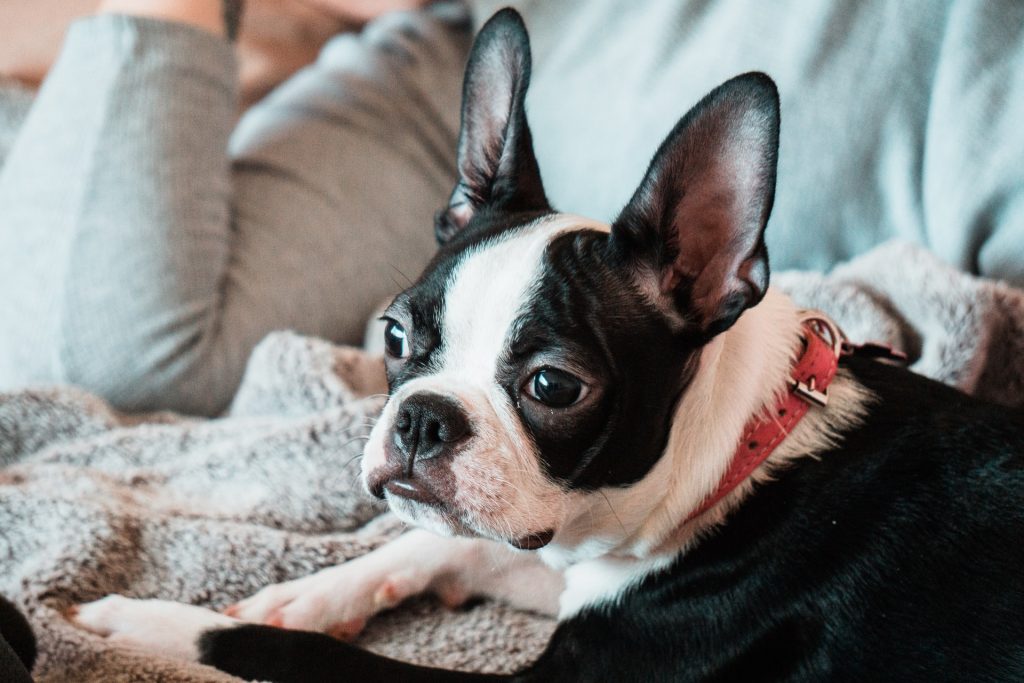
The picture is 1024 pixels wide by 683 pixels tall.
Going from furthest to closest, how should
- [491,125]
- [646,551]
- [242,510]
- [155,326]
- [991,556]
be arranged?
[155,326], [242,510], [491,125], [646,551], [991,556]

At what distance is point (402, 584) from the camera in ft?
5.01

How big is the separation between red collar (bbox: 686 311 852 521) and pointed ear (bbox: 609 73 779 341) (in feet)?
0.49

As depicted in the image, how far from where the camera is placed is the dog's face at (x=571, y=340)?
46.3 inches

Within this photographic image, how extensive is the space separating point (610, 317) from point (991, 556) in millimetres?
553

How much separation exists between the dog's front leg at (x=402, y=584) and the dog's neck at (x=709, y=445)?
25 cm

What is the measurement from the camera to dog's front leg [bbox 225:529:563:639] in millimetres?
1474

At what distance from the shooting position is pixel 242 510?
5.51ft

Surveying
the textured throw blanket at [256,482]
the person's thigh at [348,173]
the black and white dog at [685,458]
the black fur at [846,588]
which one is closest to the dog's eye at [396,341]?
the black and white dog at [685,458]

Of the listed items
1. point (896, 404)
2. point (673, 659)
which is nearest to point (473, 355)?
point (673, 659)

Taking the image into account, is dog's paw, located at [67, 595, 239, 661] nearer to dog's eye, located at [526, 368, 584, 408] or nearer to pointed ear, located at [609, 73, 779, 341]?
dog's eye, located at [526, 368, 584, 408]

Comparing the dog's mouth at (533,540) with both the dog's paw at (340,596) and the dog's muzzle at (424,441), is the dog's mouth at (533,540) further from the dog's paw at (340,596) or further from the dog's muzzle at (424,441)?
the dog's paw at (340,596)

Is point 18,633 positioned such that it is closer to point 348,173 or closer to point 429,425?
point 429,425

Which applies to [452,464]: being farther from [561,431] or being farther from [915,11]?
[915,11]

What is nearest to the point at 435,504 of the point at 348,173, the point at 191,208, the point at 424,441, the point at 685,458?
the point at 424,441
